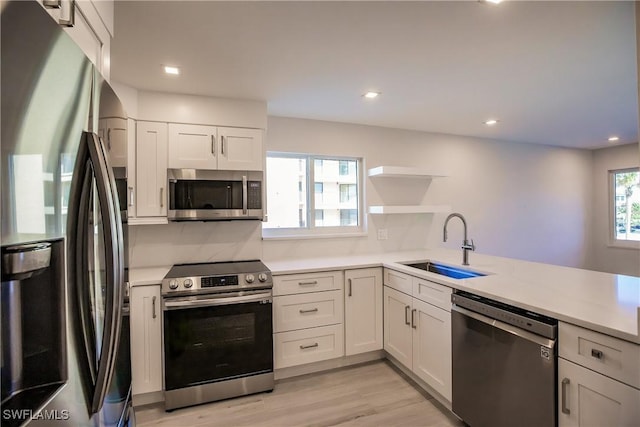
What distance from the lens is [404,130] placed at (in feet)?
12.5

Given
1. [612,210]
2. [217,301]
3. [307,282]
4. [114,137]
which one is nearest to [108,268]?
[114,137]

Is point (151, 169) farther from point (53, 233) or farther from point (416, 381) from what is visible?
point (416, 381)

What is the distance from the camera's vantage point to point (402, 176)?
3600 millimetres

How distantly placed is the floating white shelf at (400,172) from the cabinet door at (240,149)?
1287 millimetres

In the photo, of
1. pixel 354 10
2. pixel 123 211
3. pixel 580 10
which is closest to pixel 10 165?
pixel 123 211

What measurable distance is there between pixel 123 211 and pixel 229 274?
130 centimetres

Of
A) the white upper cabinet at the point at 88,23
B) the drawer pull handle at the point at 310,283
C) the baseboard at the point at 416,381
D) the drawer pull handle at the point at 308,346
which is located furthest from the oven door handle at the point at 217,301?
the white upper cabinet at the point at 88,23

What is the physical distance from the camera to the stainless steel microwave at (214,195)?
2.52 m

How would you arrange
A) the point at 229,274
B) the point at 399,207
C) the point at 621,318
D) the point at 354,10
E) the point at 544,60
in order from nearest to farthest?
the point at 621,318 < the point at 354,10 < the point at 544,60 < the point at 229,274 < the point at 399,207

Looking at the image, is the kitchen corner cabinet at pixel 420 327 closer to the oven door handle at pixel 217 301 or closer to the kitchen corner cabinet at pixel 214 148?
the oven door handle at pixel 217 301

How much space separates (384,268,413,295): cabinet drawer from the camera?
97.5 inches

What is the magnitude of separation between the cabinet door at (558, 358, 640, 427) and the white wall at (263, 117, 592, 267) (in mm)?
2241

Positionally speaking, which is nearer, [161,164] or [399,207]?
[161,164]

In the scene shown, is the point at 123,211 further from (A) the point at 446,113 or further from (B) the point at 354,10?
(A) the point at 446,113
